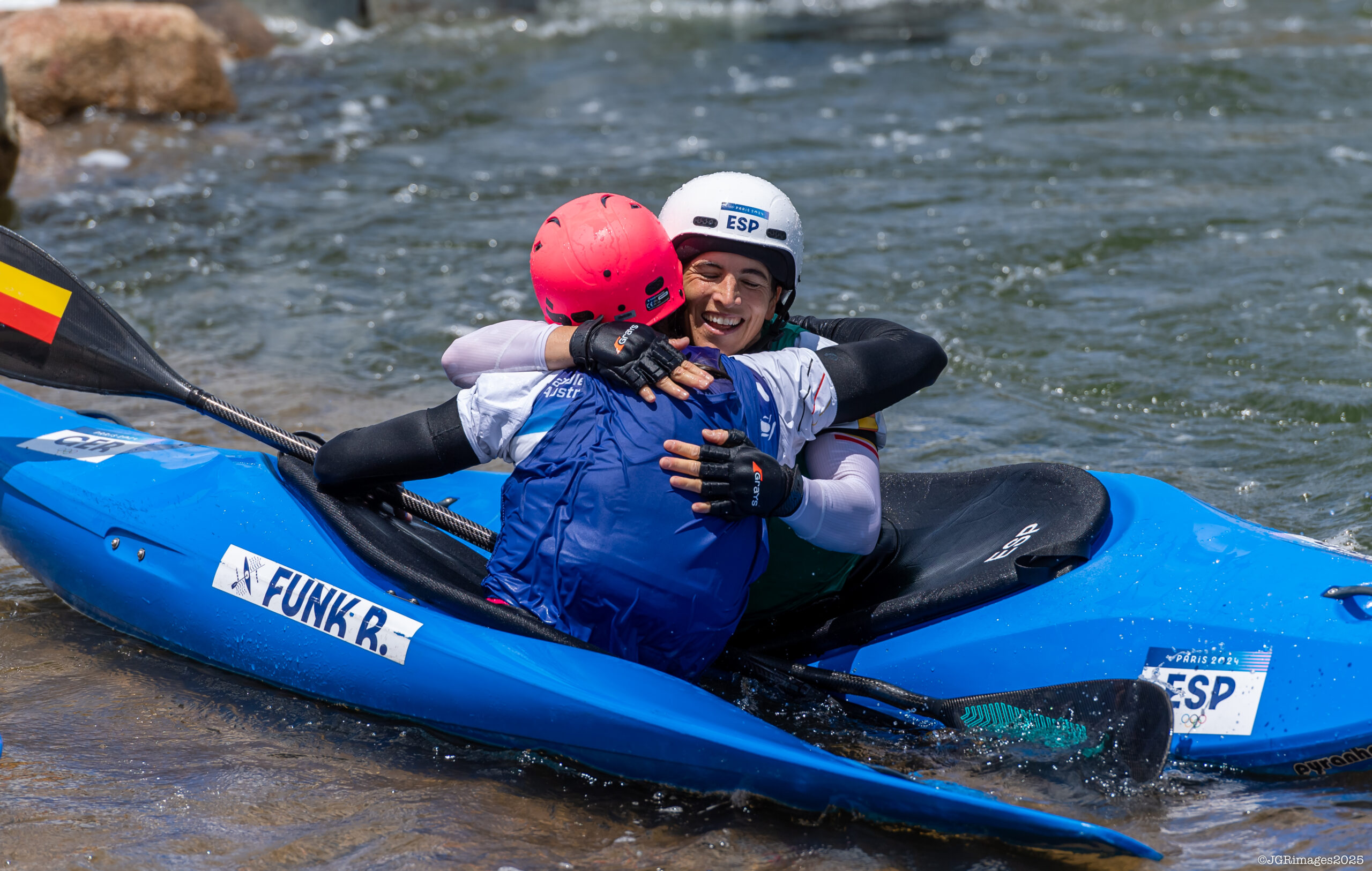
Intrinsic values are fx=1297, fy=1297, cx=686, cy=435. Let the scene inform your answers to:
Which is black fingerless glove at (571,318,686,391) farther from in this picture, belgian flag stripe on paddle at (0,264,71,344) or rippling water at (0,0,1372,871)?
belgian flag stripe on paddle at (0,264,71,344)

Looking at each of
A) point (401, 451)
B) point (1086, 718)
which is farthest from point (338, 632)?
point (1086, 718)

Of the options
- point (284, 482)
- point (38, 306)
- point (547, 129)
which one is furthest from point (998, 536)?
point (547, 129)

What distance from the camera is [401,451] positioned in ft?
8.68

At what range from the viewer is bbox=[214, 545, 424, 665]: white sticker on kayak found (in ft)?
9.14

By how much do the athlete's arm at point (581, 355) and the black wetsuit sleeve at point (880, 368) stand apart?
0.32m

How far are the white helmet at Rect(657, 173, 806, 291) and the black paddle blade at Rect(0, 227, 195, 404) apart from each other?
1632 mm

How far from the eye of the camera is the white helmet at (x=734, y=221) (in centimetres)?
274

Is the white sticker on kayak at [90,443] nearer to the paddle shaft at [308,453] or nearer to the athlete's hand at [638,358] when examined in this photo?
the paddle shaft at [308,453]

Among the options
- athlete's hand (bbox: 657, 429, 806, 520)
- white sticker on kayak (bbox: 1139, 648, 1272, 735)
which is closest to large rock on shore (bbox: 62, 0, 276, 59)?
athlete's hand (bbox: 657, 429, 806, 520)

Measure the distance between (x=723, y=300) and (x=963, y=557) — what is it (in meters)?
0.84

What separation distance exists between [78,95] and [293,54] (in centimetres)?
349

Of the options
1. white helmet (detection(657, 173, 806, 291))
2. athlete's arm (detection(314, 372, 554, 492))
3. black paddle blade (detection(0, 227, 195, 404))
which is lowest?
black paddle blade (detection(0, 227, 195, 404))

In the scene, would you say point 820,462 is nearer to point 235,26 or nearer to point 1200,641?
point 1200,641

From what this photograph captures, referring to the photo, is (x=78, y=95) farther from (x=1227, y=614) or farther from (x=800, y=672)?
(x=1227, y=614)
